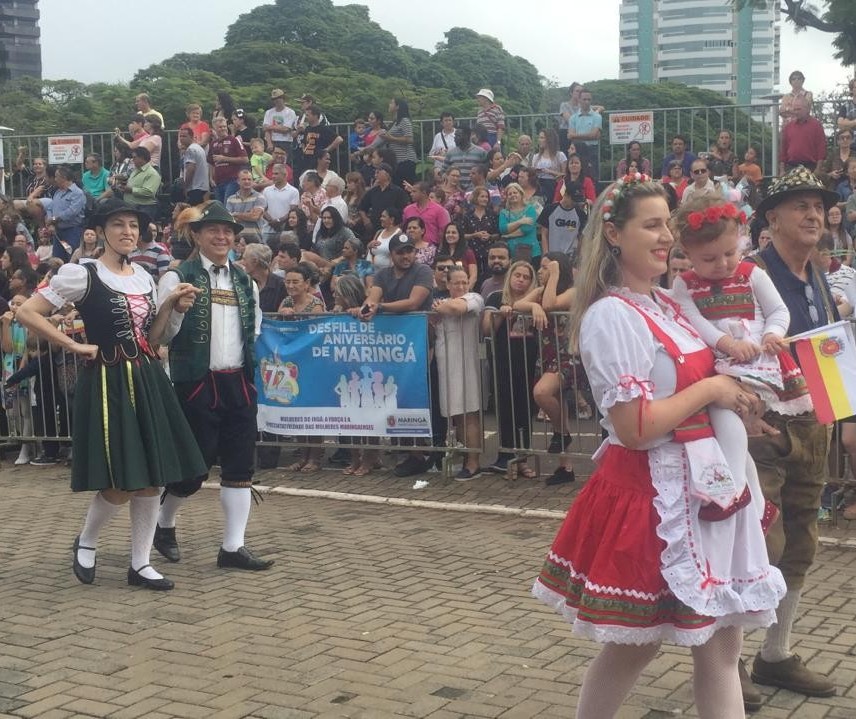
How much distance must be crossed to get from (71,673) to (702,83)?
153569 mm

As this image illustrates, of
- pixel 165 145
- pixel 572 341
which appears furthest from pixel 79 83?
pixel 572 341

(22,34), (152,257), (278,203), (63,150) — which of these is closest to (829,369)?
(152,257)

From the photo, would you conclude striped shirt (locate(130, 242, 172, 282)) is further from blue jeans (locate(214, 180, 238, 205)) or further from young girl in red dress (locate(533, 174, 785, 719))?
young girl in red dress (locate(533, 174, 785, 719))

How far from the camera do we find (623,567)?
140 inches

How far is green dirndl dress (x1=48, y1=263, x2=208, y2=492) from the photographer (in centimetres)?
685

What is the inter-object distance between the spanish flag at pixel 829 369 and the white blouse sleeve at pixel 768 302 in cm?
37

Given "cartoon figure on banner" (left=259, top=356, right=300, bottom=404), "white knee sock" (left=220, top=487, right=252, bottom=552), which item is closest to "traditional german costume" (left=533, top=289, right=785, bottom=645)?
"white knee sock" (left=220, top=487, right=252, bottom=552)

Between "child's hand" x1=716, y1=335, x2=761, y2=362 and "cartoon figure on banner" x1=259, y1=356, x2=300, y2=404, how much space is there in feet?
24.0

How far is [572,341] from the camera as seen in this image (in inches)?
149

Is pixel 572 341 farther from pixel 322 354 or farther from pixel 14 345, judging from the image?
pixel 14 345

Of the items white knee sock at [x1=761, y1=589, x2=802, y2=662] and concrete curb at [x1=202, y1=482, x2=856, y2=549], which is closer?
white knee sock at [x1=761, y1=589, x2=802, y2=662]

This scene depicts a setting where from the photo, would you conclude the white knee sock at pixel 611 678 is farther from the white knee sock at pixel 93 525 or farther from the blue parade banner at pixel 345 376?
the blue parade banner at pixel 345 376

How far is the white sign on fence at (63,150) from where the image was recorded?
72.8ft

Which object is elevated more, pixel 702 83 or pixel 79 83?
pixel 702 83
